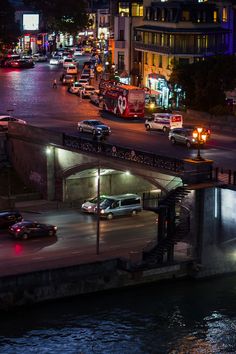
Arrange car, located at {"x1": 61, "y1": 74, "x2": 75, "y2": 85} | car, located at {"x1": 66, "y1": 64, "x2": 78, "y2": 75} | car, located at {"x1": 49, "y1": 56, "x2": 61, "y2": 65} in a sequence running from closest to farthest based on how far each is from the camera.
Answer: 1. car, located at {"x1": 61, "y1": 74, "x2": 75, "y2": 85}
2. car, located at {"x1": 66, "y1": 64, "x2": 78, "y2": 75}
3. car, located at {"x1": 49, "y1": 56, "x2": 61, "y2": 65}

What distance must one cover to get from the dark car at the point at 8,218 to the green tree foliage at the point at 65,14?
422ft

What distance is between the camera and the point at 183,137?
69750 millimetres

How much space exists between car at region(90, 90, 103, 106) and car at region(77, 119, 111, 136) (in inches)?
774

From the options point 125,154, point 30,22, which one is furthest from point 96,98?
point 30,22

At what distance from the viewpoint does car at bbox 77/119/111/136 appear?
7356 cm

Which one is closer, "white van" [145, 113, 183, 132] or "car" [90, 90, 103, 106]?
"white van" [145, 113, 183, 132]

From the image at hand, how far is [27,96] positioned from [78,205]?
130ft

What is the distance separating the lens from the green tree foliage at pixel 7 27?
16012cm

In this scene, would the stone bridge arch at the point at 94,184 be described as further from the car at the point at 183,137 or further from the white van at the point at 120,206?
the car at the point at 183,137

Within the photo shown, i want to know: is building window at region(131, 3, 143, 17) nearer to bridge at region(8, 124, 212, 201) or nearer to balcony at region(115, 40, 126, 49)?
balcony at region(115, 40, 126, 49)

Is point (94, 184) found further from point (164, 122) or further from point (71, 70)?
point (71, 70)

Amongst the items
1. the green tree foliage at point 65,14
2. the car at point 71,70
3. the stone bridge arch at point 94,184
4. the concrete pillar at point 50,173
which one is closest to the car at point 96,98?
the car at point 71,70

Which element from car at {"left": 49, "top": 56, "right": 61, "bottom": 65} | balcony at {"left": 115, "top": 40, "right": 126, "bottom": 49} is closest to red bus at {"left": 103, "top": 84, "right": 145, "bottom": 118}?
balcony at {"left": 115, "top": 40, "right": 126, "bottom": 49}

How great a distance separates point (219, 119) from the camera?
271 ft
